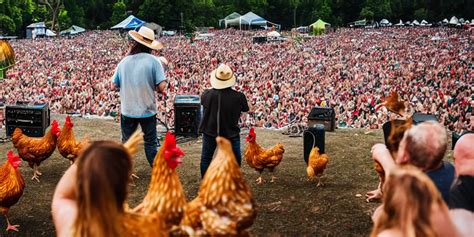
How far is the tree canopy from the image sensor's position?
5697 centimetres

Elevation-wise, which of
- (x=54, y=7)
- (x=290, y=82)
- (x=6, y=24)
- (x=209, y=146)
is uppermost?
(x=54, y=7)

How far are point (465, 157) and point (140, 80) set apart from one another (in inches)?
128

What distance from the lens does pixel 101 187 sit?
1.96 m

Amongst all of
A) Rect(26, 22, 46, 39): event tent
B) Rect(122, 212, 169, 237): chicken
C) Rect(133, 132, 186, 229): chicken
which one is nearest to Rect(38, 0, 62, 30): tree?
Rect(26, 22, 46, 39): event tent

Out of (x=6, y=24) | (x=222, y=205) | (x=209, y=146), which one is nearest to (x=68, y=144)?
(x=209, y=146)

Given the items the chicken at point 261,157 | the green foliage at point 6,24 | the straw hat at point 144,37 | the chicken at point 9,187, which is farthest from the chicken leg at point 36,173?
the green foliage at point 6,24

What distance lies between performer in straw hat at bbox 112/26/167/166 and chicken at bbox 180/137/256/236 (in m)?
2.27

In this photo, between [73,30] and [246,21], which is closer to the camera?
[246,21]

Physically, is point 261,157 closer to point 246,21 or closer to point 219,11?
point 246,21

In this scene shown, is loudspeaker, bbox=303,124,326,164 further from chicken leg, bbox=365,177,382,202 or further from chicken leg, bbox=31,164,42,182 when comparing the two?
chicken leg, bbox=31,164,42,182

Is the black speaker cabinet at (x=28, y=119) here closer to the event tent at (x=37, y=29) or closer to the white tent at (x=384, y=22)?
the event tent at (x=37, y=29)

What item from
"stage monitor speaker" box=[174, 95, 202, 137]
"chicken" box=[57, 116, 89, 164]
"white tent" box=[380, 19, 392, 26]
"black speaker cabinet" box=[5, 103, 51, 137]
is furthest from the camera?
"white tent" box=[380, 19, 392, 26]

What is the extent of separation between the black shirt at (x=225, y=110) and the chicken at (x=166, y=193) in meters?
1.76

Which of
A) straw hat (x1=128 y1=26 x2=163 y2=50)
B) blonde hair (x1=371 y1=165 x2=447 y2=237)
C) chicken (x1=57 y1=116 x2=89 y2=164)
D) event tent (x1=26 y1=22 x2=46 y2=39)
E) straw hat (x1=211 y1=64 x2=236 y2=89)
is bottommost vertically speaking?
chicken (x1=57 y1=116 x2=89 y2=164)
